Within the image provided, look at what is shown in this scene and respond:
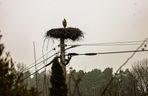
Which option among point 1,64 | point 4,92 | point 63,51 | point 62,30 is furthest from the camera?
point 62,30

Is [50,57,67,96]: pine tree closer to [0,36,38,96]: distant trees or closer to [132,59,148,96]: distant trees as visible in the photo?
[0,36,38,96]: distant trees

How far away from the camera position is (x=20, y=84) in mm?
8789

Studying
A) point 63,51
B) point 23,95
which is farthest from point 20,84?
point 63,51

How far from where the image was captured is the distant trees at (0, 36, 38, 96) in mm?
8328

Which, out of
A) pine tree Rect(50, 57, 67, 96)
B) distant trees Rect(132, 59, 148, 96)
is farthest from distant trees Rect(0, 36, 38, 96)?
distant trees Rect(132, 59, 148, 96)

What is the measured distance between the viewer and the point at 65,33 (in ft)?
71.6

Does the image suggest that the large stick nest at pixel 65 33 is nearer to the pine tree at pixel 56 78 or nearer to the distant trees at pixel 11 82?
the pine tree at pixel 56 78

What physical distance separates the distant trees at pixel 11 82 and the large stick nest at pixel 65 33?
12.8m

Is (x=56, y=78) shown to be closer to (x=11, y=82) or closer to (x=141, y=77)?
(x=11, y=82)

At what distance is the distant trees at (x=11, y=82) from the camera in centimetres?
833

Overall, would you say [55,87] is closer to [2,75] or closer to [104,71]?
A: [2,75]

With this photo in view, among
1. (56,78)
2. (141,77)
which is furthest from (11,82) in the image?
(141,77)

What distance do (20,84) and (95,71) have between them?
78574 mm

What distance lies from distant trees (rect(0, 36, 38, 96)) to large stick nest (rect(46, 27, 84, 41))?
12763 millimetres
